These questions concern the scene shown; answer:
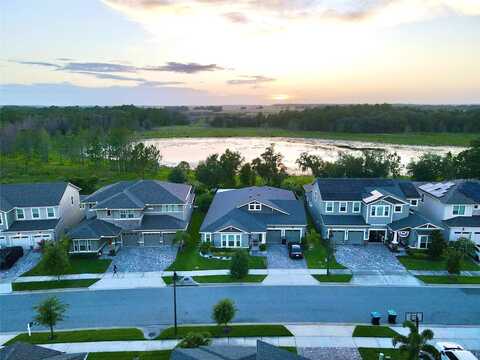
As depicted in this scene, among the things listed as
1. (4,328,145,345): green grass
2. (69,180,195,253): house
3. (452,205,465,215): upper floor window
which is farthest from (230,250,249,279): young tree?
(452,205,465,215): upper floor window

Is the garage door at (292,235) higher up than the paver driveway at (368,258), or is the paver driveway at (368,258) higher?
the garage door at (292,235)

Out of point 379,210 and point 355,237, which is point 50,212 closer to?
point 355,237

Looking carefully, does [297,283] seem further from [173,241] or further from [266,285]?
[173,241]

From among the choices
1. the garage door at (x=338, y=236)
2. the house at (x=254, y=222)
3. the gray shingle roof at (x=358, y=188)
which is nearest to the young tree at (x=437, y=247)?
the gray shingle roof at (x=358, y=188)

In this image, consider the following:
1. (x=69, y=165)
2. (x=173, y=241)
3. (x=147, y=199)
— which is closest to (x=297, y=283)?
(x=173, y=241)

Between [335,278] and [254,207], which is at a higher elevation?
[254,207]

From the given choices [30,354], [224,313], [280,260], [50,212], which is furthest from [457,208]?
[50,212]

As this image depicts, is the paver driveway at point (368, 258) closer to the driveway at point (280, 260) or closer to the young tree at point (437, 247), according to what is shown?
the young tree at point (437, 247)
